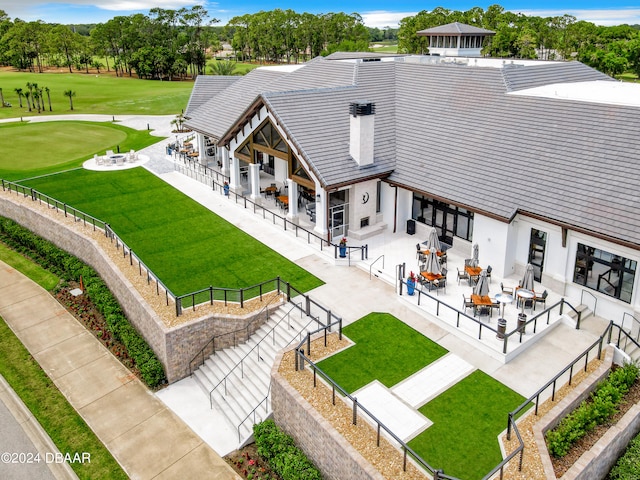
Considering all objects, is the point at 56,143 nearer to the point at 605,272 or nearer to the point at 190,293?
the point at 190,293

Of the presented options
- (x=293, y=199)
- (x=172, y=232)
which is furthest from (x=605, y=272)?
(x=172, y=232)

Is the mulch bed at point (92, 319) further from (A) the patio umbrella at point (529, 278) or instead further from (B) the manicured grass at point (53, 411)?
(A) the patio umbrella at point (529, 278)

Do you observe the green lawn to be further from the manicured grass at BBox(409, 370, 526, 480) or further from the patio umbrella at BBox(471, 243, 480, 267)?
the patio umbrella at BBox(471, 243, 480, 267)

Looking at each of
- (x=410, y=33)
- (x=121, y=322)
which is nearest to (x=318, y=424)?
(x=121, y=322)

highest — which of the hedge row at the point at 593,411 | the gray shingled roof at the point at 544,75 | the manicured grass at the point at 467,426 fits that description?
the gray shingled roof at the point at 544,75

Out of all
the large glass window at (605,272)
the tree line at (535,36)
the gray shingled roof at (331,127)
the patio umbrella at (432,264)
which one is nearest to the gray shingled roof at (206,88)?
the gray shingled roof at (331,127)

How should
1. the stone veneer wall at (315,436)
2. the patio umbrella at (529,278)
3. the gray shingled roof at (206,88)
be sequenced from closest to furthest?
the stone veneer wall at (315,436), the patio umbrella at (529,278), the gray shingled roof at (206,88)

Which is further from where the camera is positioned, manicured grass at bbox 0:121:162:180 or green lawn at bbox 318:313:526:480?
manicured grass at bbox 0:121:162:180

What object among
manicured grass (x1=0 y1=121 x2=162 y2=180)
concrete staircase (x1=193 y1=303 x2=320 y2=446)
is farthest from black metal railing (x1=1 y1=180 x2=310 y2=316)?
manicured grass (x1=0 y1=121 x2=162 y2=180)
